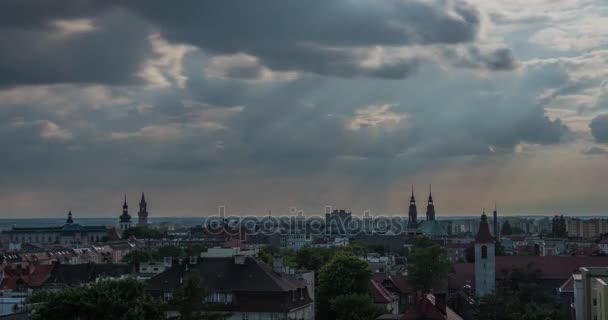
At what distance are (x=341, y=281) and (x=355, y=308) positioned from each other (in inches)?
→ 336

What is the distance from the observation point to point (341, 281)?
84.7 m

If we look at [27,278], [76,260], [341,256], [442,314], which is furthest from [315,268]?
[76,260]

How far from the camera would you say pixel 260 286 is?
69.3 m

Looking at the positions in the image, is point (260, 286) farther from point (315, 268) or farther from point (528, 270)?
point (528, 270)

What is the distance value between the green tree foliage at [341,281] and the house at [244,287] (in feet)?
26.7

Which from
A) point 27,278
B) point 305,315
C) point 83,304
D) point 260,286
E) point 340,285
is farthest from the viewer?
point 27,278

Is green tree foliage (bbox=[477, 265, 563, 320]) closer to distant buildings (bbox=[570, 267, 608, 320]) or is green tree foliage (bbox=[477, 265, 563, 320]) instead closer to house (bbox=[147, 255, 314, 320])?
distant buildings (bbox=[570, 267, 608, 320])

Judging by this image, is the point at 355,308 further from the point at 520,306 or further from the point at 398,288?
the point at 398,288

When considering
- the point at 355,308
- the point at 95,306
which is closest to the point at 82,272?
the point at 355,308

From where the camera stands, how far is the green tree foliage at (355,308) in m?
75.3

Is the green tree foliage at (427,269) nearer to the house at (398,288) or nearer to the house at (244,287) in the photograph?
the house at (398,288)

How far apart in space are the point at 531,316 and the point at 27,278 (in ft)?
231

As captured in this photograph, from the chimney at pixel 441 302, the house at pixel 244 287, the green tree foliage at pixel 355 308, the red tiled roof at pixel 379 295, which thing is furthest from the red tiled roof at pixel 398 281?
the chimney at pixel 441 302

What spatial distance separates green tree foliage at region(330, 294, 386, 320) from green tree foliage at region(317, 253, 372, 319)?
5388 millimetres
